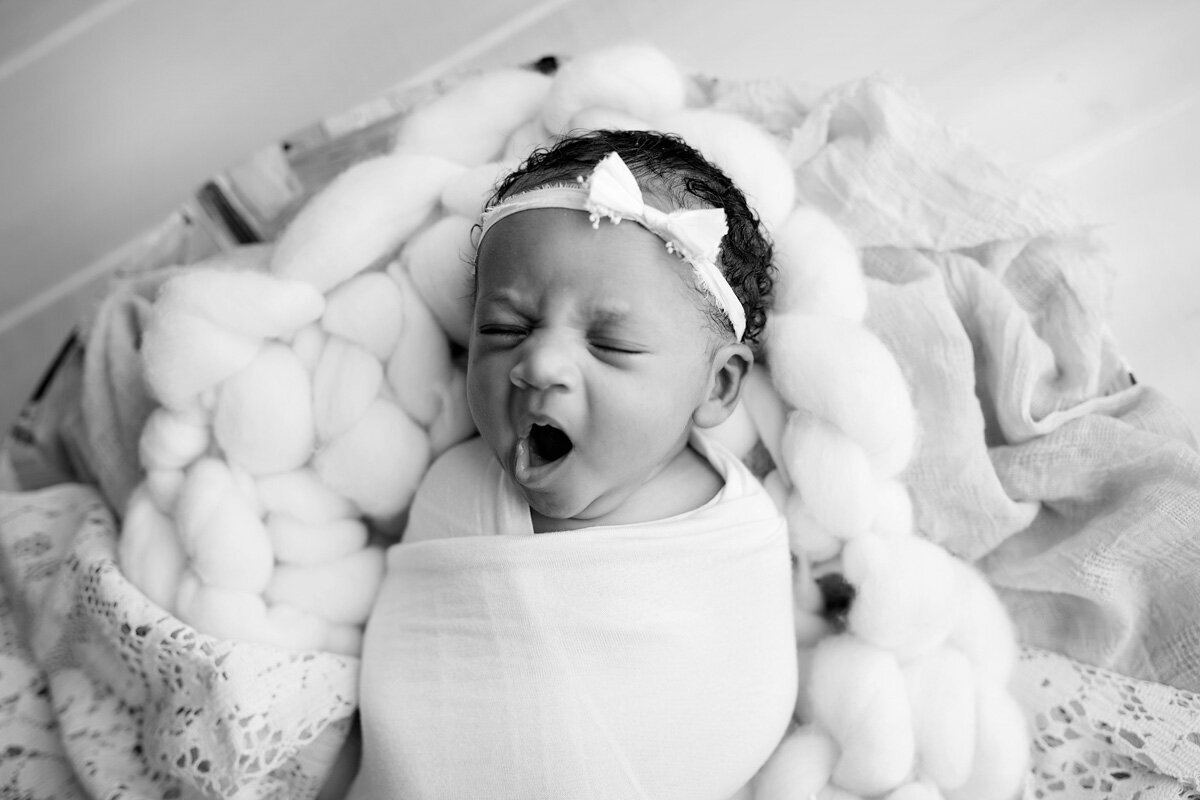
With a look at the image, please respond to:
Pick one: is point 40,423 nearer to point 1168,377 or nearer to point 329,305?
point 329,305

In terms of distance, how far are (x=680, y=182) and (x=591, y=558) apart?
39cm

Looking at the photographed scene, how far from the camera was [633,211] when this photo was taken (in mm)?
940

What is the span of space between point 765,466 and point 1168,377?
687 millimetres

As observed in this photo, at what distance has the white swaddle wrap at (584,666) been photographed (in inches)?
36.5

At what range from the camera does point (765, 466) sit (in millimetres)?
1183

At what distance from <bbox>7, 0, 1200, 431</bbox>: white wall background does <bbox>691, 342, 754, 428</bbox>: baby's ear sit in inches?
33.6

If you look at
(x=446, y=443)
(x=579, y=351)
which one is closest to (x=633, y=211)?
(x=579, y=351)

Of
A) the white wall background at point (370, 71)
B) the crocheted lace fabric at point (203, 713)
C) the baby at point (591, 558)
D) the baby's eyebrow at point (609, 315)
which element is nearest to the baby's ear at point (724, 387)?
the baby at point (591, 558)

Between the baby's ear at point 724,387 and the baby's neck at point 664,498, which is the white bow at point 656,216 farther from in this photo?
the baby's neck at point 664,498

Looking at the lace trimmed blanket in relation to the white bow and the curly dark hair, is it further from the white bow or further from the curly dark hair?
the white bow

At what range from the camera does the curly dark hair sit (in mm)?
996

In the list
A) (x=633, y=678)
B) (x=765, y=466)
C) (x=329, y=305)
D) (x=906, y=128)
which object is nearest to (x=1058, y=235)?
(x=906, y=128)

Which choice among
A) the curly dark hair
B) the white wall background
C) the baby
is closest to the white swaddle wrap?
the baby

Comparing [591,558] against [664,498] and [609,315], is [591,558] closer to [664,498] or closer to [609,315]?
[664,498]
